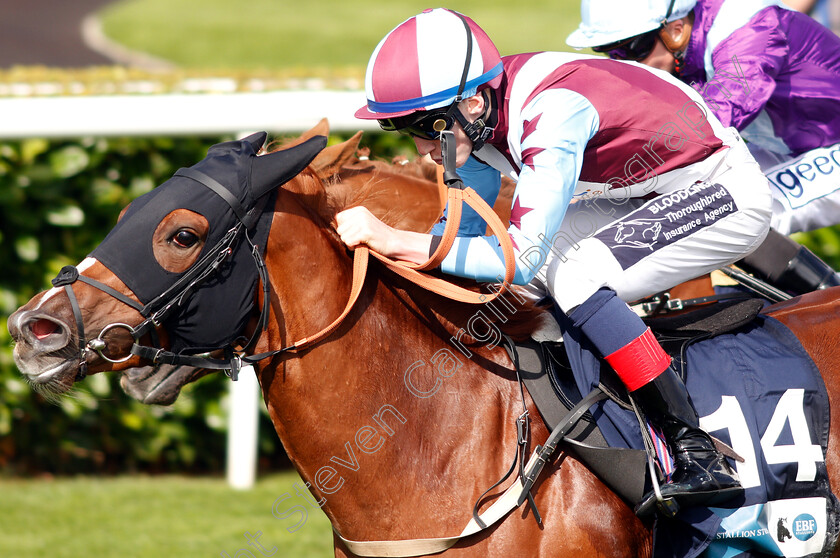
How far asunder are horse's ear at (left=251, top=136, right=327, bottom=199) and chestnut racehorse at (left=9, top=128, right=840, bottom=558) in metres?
0.07

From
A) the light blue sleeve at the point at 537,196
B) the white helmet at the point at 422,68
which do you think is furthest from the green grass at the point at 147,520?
the white helmet at the point at 422,68

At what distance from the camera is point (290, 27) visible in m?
20.2

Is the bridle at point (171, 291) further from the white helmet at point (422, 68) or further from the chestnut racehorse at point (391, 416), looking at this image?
the white helmet at point (422, 68)

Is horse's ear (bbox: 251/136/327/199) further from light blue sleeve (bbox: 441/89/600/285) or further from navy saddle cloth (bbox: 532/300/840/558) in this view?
navy saddle cloth (bbox: 532/300/840/558)

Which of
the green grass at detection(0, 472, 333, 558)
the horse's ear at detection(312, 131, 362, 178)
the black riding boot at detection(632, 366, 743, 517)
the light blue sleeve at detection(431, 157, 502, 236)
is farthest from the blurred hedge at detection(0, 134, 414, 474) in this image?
the black riding boot at detection(632, 366, 743, 517)

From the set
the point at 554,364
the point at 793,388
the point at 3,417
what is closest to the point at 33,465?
the point at 3,417

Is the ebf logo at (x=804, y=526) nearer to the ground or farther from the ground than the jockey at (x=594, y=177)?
nearer to the ground

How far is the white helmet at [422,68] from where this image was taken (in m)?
2.16

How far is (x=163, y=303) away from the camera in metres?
1.98

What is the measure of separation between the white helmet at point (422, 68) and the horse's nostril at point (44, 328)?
37.3 inches

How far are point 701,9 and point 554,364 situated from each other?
1654 millimetres

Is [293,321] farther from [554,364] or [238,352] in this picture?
[554,364]

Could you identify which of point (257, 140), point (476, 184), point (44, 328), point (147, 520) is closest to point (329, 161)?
point (257, 140)

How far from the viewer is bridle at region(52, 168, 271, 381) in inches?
76.9
